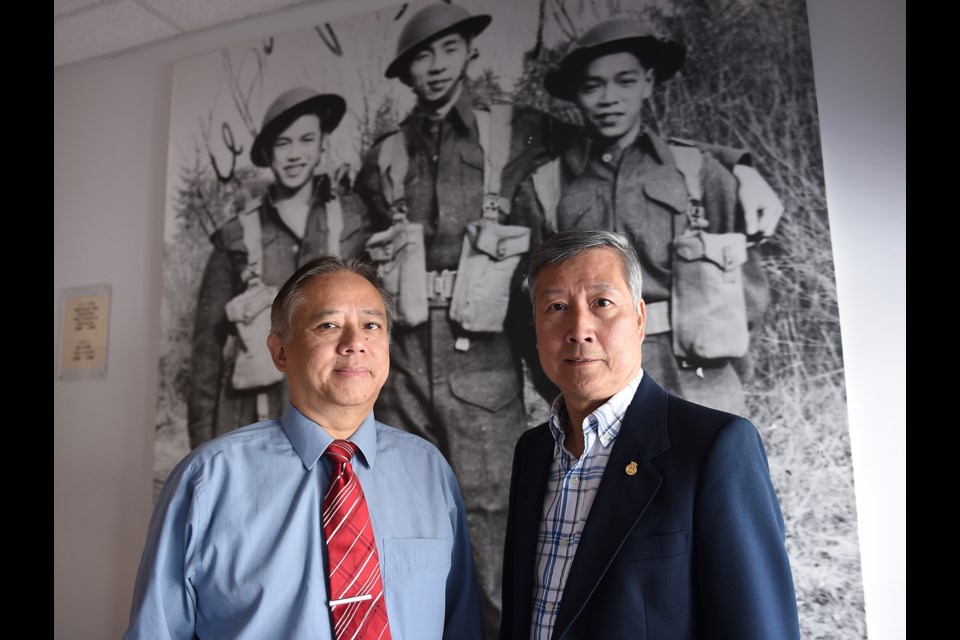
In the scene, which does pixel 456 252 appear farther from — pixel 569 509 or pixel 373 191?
pixel 569 509

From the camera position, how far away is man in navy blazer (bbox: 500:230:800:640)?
1154 mm

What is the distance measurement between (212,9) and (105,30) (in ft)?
1.69

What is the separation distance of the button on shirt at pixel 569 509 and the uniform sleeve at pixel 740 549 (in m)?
0.23

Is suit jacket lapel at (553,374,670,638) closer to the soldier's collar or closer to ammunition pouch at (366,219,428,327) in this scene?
ammunition pouch at (366,219,428,327)

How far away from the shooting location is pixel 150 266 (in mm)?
2826

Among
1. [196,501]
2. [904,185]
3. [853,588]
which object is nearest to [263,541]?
[196,501]

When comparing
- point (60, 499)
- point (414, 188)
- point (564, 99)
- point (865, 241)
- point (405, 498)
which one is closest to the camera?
point (405, 498)

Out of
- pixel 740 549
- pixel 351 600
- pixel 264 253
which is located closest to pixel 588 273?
pixel 740 549

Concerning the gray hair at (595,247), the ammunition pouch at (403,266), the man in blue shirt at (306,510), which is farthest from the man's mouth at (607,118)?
the man in blue shirt at (306,510)

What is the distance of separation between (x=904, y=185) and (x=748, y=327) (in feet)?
1.86

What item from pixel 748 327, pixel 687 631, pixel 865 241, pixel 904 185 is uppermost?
pixel 904 185

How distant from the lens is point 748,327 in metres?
1.99

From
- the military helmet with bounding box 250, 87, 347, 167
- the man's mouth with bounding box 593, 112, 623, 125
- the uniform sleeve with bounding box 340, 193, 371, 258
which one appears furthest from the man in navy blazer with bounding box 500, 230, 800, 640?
the military helmet with bounding box 250, 87, 347, 167

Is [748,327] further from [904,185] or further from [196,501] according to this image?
[196,501]
